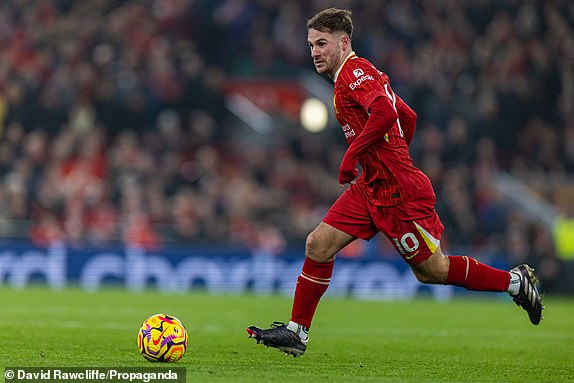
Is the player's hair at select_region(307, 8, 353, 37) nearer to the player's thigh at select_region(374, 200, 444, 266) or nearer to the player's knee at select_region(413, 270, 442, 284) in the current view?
the player's thigh at select_region(374, 200, 444, 266)

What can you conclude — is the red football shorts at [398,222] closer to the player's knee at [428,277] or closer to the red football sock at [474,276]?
the player's knee at [428,277]

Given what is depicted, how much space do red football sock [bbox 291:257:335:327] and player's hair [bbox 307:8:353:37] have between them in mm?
1585

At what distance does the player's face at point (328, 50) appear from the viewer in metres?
7.62

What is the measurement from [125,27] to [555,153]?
8.22 metres

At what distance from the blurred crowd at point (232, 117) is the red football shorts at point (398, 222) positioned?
33.8 feet

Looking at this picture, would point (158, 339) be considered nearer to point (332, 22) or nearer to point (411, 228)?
point (411, 228)

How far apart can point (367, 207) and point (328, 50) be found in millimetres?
1104

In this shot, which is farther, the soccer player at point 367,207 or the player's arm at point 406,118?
the player's arm at point 406,118

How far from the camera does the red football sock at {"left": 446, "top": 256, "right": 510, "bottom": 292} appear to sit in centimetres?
771

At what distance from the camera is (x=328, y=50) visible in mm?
7613

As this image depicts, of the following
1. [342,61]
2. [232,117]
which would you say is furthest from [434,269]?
[232,117]

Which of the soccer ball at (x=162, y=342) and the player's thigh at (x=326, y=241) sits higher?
the player's thigh at (x=326, y=241)

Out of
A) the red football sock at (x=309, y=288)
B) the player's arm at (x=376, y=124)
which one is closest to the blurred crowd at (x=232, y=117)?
the red football sock at (x=309, y=288)

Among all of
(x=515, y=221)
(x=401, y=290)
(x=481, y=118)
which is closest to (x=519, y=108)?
(x=481, y=118)
